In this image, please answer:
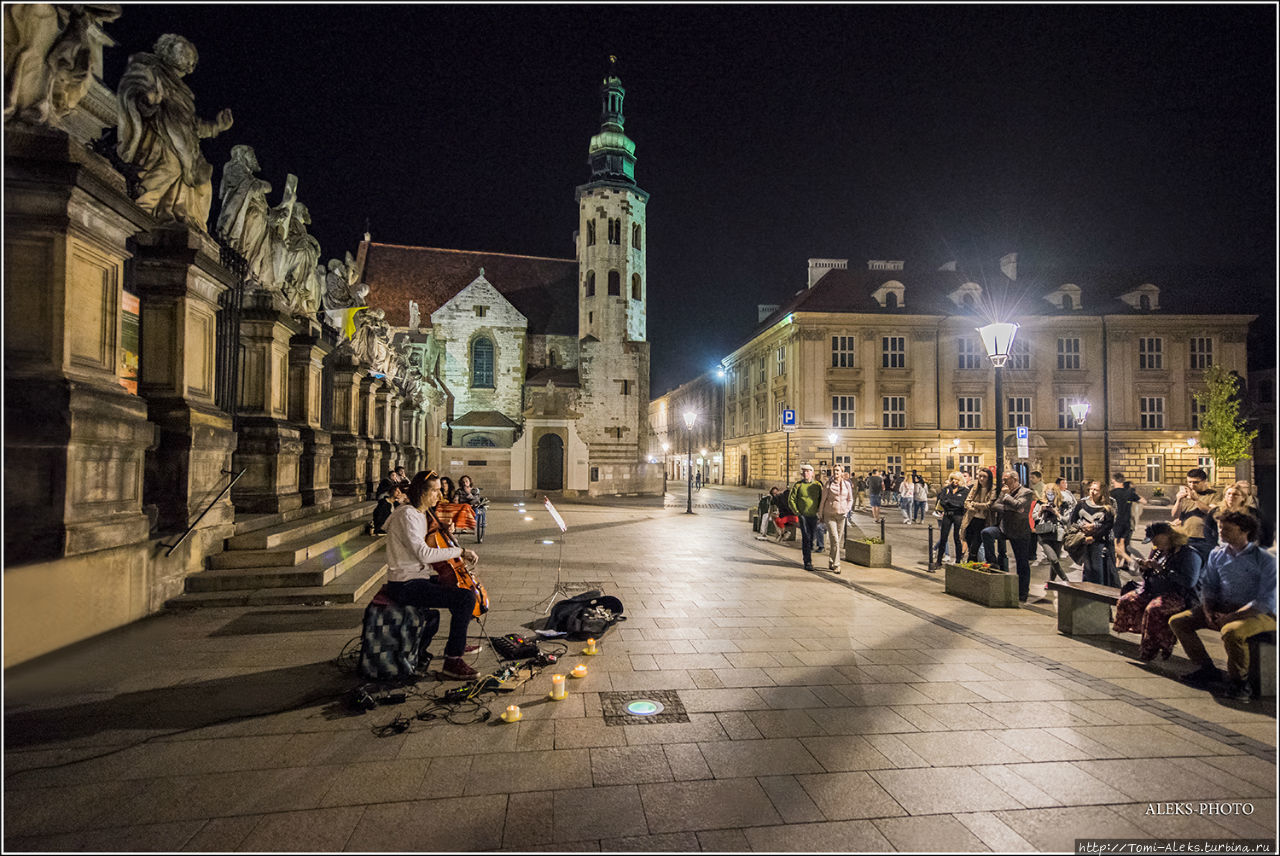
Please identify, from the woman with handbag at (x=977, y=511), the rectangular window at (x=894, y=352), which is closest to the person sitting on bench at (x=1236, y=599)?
the woman with handbag at (x=977, y=511)

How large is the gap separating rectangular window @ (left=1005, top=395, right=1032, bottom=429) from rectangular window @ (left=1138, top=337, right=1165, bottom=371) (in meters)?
7.62

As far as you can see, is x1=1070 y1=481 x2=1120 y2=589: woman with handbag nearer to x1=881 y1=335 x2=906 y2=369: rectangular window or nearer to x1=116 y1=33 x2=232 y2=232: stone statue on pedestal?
x1=116 y1=33 x2=232 y2=232: stone statue on pedestal

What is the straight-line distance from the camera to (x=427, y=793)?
3.33m

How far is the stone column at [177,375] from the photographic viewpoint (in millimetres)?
6711

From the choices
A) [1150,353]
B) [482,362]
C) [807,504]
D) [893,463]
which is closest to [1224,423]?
[1150,353]

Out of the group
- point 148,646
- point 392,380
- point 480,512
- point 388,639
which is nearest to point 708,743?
point 388,639

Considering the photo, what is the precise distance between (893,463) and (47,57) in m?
39.7

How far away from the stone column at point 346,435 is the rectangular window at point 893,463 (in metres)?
32.1

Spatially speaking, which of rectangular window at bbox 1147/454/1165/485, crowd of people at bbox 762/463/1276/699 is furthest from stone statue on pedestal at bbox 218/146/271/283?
rectangular window at bbox 1147/454/1165/485

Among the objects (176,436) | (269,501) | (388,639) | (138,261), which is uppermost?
(138,261)

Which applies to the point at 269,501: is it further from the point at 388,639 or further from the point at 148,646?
the point at 388,639

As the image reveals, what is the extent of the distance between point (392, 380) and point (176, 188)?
12790 millimetres

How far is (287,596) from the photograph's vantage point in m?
6.99

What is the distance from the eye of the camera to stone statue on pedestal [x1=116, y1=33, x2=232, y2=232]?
256 inches
